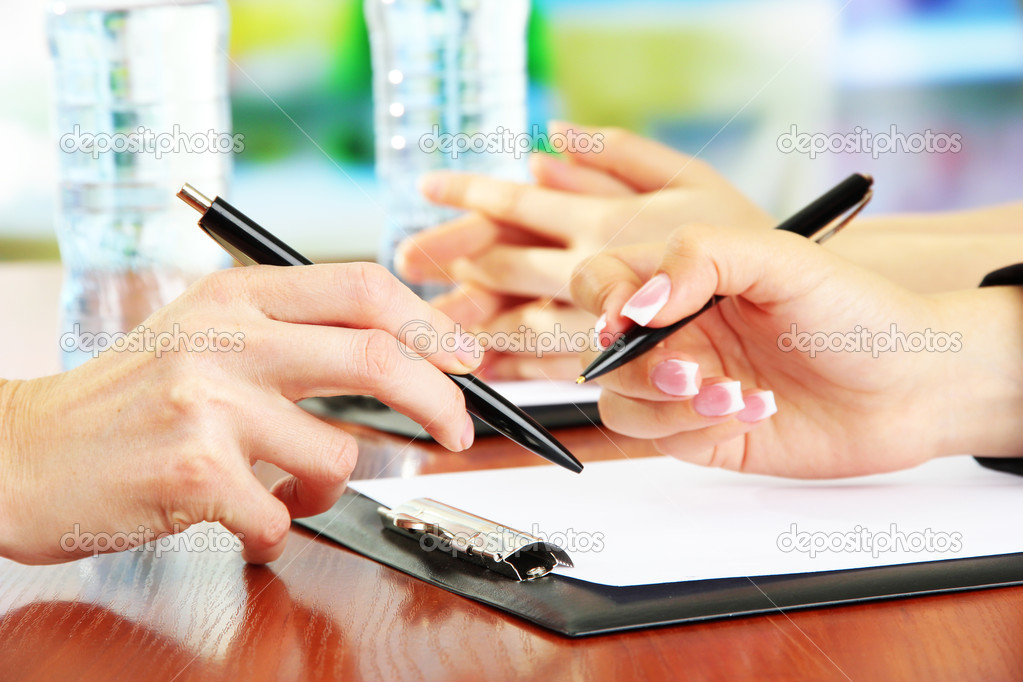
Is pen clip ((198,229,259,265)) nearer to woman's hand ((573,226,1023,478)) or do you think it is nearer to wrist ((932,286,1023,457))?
woman's hand ((573,226,1023,478))

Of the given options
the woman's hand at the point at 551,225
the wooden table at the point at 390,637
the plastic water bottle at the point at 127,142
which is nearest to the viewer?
the wooden table at the point at 390,637

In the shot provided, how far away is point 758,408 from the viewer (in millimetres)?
676

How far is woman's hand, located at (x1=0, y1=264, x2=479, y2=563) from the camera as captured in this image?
524 mm

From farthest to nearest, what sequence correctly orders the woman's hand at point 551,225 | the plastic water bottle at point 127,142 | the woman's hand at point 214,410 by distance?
the plastic water bottle at point 127,142, the woman's hand at point 551,225, the woman's hand at point 214,410

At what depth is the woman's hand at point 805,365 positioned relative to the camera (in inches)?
25.9

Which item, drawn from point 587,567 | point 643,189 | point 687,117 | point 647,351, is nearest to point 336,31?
point 687,117

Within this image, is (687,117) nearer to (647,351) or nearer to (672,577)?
(647,351)

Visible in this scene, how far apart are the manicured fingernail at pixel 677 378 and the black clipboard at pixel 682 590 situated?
0.18 m
